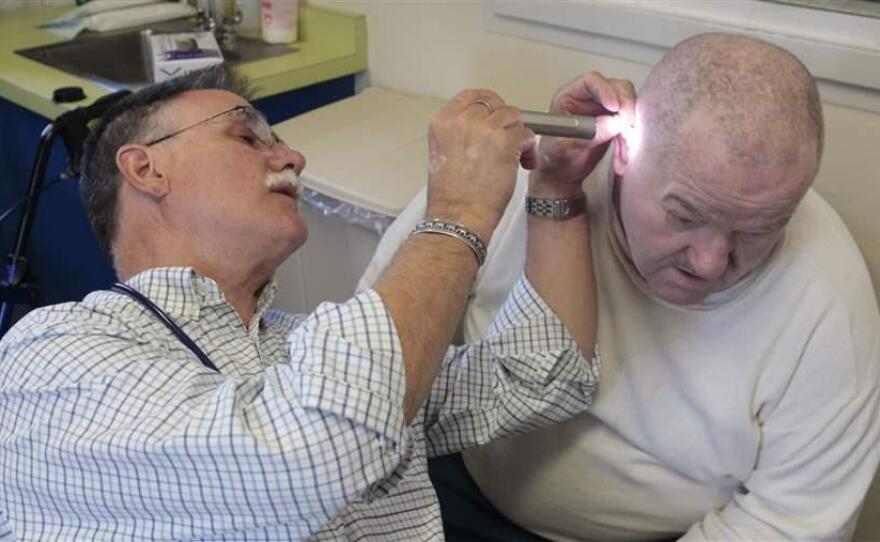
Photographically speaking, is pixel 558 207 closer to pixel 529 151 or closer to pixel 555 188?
pixel 555 188

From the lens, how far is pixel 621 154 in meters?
1.18

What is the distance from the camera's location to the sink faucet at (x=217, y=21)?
248 centimetres

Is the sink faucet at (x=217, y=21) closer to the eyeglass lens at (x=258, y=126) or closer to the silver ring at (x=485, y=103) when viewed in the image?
the eyeglass lens at (x=258, y=126)

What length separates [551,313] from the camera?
4.21ft

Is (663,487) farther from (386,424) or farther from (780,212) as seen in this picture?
(386,424)

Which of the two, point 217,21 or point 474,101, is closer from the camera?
point 474,101

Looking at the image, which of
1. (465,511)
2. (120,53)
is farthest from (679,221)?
(120,53)

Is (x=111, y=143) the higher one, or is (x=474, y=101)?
(x=474, y=101)

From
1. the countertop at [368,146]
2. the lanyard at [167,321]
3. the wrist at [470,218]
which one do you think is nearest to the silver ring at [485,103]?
the wrist at [470,218]

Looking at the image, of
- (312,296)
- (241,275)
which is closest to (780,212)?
(241,275)

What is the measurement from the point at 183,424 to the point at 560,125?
0.60m

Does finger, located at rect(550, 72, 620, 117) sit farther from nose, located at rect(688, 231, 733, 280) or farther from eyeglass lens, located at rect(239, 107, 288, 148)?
eyeglass lens, located at rect(239, 107, 288, 148)

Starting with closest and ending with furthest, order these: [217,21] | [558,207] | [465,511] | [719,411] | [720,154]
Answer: [720,154] < [719,411] < [558,207] < [465,511] < [217,21]

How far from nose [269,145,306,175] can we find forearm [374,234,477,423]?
1.12 feet
